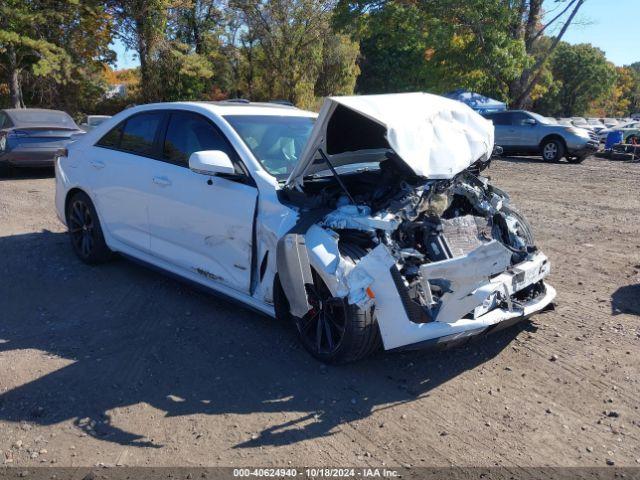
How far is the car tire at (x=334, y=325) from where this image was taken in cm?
365

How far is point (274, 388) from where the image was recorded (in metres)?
3.71

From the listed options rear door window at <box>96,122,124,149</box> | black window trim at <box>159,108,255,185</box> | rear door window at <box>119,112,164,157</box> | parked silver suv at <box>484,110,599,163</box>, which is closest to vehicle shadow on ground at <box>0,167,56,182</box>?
rear door window at <box>96,122,124,149</box>

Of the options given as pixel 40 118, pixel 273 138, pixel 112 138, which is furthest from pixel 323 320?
pixel 40 118

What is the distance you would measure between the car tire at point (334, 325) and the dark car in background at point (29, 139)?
994 cm

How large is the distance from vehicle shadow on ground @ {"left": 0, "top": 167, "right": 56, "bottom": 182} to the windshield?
380 inches

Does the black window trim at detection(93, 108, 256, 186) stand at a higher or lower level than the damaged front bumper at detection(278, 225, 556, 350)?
higher

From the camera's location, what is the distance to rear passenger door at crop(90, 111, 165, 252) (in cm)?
525

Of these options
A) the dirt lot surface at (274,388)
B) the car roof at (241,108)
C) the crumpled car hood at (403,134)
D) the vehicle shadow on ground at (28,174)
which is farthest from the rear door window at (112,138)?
the vehicle shadow on ground at (28,174)

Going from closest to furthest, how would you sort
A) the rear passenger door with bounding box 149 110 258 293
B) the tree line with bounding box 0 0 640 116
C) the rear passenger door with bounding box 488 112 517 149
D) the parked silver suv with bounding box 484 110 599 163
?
the rear passenger door with bounding box 149 110 258 293 → the parked silver suv with bounding box 484 110 599 163 → the rear passenger door with bounding box 488 112 517 149 → the tree line with bounding box 0 0 640 116

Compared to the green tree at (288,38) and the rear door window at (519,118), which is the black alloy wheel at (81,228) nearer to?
the rear door window at (519,118)

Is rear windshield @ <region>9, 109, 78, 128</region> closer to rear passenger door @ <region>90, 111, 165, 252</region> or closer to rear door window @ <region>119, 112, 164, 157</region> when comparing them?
rear passenger door @ <region>90, 111, 165, 252</region>

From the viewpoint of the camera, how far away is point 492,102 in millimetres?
28188

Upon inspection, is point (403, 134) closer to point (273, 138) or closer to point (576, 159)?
point (273, 138)

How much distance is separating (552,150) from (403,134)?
54.2 ft
